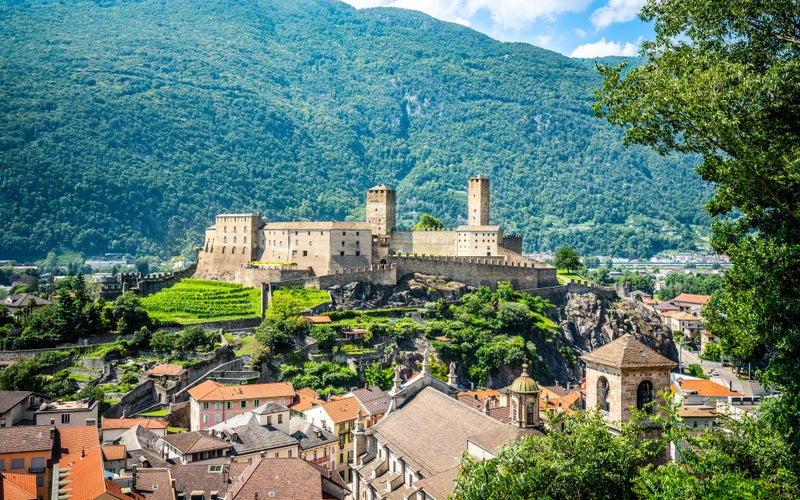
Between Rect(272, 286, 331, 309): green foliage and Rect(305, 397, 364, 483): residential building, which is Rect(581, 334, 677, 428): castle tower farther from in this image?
Rect(272, 286, 331, 309): green foliage

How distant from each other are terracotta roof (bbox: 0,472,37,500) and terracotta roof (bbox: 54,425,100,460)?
5.13 metres

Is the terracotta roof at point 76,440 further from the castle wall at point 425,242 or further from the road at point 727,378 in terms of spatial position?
the castle wall at point 425,242

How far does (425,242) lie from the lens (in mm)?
102938

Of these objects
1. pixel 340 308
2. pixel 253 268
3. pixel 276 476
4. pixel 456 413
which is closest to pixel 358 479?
pixel 276 476

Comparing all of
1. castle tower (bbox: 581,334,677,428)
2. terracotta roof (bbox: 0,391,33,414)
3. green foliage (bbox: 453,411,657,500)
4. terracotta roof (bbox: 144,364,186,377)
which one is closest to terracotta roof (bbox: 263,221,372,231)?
terracotta roof (bbox: 144,364,186,377)

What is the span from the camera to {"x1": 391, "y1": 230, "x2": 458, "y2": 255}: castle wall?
102m

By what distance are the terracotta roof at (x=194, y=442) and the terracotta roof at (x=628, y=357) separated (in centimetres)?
2513

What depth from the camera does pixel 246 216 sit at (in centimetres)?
9231

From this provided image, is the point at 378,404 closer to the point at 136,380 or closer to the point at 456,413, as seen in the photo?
the point at 456,413

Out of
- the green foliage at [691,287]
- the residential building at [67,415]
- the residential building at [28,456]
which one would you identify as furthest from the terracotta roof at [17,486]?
the green foliage at [691,287]

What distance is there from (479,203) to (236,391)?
236 feet

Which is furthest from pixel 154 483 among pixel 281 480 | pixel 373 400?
pixel 373 400

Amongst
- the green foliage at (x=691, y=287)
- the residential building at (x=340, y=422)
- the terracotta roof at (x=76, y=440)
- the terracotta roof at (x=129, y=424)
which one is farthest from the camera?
the green foliage at (x=691, y=287)

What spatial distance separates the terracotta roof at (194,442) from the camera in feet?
133
